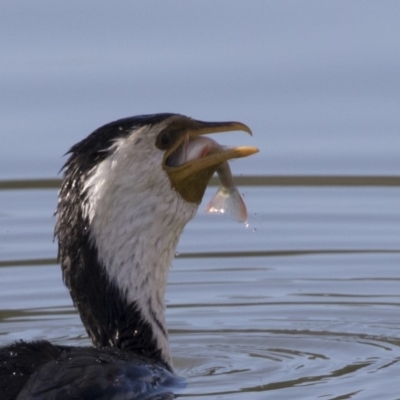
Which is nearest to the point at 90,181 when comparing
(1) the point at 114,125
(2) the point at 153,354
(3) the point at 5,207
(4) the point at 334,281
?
(1) the point at 114,125

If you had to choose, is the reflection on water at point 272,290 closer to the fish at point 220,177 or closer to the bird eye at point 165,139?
the fish at point 220,177

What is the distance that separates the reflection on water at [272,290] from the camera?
437 inches

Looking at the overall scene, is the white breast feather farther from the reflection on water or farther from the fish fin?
the reflection on water

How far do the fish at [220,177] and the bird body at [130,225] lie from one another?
0.15 feet

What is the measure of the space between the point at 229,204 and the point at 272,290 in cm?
160

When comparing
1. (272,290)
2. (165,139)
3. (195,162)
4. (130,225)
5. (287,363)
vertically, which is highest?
(165,139)

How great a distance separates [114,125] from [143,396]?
1.47 m

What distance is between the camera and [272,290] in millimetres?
13062

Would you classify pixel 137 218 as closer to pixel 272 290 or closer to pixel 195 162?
pixel 195 162

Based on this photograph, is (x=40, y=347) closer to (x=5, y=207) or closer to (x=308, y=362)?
(x=308, y=362)

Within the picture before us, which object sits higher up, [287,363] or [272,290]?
[272,290]

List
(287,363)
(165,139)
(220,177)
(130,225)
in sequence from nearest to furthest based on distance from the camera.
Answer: (130,225)
(165,139)
(287,363)
(220,177)

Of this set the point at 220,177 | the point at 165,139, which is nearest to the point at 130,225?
the point at 165,139

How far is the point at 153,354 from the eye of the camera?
36.0 ft
